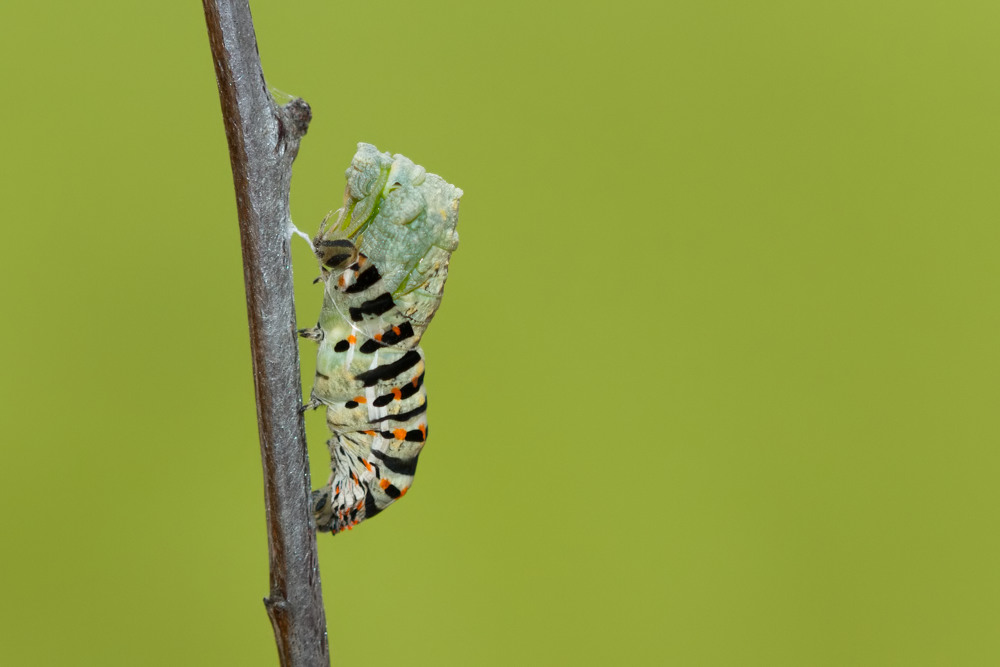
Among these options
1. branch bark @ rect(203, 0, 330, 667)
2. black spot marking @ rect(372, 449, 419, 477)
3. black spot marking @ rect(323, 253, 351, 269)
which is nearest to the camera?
branch bark @ rect(203, 0, 330, 667)

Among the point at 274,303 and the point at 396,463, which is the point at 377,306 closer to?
the point at 396,463

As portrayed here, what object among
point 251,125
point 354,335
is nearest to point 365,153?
point 354,335

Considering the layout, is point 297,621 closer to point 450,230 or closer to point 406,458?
point 406,458

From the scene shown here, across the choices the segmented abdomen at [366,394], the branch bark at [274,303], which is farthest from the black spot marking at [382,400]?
the branch bark at [274,303]

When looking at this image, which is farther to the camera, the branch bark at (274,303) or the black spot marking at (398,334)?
the black spot marking at (398,334)

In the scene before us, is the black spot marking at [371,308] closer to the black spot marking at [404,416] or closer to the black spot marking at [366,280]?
the black spot marking at [366,280]

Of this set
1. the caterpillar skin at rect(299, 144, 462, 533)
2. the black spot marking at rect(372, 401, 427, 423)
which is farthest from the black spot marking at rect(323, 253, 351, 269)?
the black spot marking at rect(372, 401, 427, 423)

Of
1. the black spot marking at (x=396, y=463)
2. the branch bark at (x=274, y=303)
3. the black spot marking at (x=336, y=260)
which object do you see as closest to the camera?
the branch bark at (x=274, y=303)

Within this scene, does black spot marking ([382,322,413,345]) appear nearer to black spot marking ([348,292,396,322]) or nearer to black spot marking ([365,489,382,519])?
black spot marking ([348,292,396,322])
